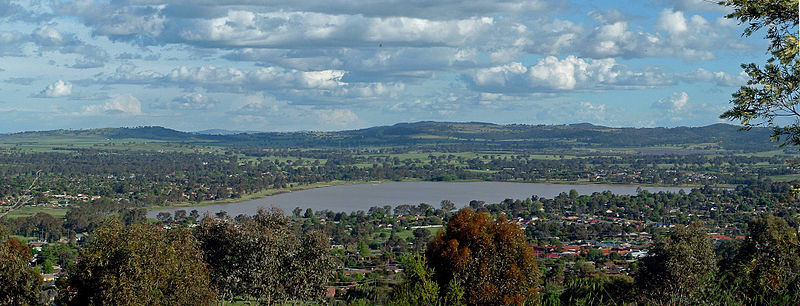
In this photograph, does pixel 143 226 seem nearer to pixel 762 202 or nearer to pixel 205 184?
pixel 762 202

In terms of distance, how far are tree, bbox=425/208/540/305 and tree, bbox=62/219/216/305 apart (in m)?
4.96

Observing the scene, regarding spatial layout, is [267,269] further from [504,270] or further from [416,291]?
[416,291]

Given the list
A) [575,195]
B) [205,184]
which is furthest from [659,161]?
[205,184]

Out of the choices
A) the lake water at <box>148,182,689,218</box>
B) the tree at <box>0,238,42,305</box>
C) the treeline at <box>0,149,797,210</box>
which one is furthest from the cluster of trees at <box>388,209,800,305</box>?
the treeline at <box>0,149,797,210</box>

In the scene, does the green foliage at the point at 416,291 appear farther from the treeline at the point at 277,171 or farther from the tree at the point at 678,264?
the treeline at the point at 277,171

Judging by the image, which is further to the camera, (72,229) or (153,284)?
(72,229)

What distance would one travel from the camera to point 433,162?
460 ft

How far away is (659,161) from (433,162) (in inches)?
1660

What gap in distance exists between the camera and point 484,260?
1368 cm

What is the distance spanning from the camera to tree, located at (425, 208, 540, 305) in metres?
13.4

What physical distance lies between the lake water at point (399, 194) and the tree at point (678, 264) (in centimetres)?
5171

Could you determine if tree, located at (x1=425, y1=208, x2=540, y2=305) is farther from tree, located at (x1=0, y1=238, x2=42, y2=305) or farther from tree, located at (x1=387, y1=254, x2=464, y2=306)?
tree, located at (x1=0, y1=238, x2=42, y2=305)

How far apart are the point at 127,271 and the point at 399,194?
7632 centimetres

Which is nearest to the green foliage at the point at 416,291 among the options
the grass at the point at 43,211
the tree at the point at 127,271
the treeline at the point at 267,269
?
the treeline at the point at 267,269
